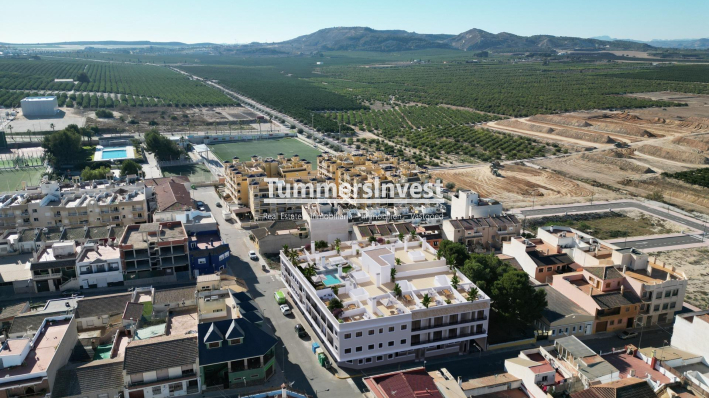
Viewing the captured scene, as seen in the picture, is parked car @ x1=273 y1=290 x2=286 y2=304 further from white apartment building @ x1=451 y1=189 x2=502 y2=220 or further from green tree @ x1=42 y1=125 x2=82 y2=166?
green tree @ x1=42 y1=125 x2=82 y2=166

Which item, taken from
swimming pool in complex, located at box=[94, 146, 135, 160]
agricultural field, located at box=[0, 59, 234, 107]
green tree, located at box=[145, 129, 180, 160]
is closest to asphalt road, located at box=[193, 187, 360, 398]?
green tree, located at box=[145, 129, 180, 160]

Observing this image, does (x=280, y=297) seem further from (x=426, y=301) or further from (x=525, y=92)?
(x=525, y=92)

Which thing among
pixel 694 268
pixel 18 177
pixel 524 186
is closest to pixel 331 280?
pixel 694 268

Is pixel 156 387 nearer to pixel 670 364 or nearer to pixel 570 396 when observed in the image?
pixel 570 396

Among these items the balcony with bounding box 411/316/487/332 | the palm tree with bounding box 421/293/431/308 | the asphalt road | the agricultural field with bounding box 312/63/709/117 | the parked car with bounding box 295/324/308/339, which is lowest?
the asphalt road

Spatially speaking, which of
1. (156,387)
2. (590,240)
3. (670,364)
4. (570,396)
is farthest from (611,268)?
(156,387)

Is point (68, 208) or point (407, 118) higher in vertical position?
point (68, 208)

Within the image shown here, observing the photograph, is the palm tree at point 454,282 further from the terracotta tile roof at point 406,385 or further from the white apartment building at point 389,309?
the terracotta tile roof at point 406,385
